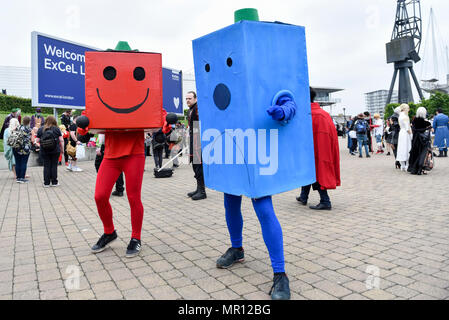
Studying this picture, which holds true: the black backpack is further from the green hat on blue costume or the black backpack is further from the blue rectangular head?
the green hat on blue costume

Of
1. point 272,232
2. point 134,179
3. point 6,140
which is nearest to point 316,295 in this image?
point 272,232

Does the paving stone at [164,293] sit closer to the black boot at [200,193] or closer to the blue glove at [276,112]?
the blue glove at [276,112]

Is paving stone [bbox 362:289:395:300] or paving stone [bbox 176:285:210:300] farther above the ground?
paving stone [bbox 176:285:210:300]

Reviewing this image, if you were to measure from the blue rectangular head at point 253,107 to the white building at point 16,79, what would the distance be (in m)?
47.1

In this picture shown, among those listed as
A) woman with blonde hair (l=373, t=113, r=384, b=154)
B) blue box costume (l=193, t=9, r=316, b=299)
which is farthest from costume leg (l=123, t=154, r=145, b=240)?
woman with blonde hair (l=373, t=113, r=384, b=154)

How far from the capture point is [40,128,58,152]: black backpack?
8.56m

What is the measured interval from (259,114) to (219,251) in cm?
183

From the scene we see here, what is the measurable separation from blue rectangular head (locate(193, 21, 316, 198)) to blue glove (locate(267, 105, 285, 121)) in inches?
3.4

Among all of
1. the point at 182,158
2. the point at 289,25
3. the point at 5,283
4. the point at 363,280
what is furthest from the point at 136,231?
the point at 182,158

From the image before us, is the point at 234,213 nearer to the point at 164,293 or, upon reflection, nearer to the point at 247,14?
the point at 164,293

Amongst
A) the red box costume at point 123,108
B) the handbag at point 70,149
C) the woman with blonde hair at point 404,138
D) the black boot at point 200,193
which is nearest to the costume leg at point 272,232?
the red box costume at point 123,108

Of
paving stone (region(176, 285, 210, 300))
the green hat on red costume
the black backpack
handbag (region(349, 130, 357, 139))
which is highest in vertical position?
handbag (region(349, 130, 357, 139))

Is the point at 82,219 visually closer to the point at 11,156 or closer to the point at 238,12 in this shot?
the point at 238,12
